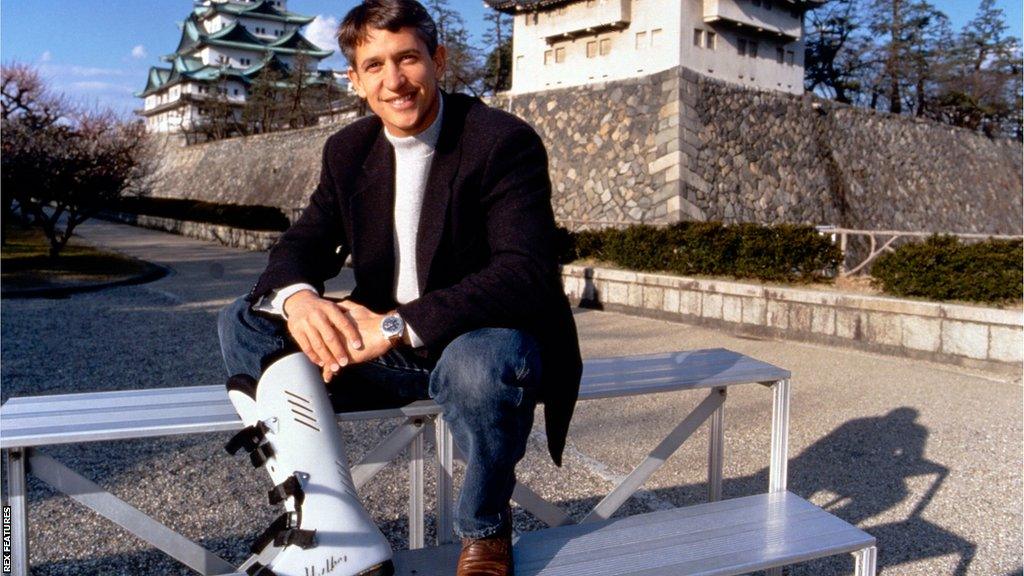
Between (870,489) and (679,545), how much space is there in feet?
6.28

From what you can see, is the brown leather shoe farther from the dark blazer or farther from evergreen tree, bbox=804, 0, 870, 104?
evergreen tree, bbox=804, 0, 870, 104

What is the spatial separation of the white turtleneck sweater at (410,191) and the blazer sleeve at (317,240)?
92mm

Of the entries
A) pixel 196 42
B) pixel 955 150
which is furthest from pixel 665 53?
pixel 196 42

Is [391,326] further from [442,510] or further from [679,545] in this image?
[679,545]

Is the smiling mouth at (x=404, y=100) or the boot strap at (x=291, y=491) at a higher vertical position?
the smiling mouth at (x=404, y=100)

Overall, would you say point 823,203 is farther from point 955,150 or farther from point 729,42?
point 955,150

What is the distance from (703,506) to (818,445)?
83.9 inches

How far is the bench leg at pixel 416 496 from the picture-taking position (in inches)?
82.4

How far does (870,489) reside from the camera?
10.7ft

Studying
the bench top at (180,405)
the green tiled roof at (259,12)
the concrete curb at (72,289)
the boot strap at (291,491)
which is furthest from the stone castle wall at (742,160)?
the green tiled roof at (259,12)

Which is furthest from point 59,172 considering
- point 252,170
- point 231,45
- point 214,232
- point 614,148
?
point 231,45

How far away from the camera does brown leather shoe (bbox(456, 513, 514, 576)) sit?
154 centimetres

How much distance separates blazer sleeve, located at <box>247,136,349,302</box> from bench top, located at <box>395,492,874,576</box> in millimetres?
688

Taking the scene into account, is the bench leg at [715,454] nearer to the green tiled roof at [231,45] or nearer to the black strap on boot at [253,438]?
the black strap on boot at [253,438]
